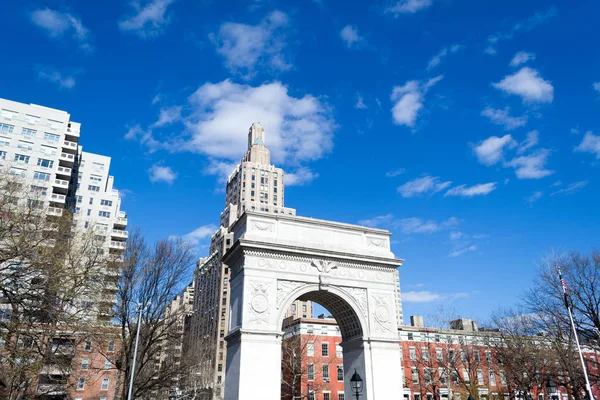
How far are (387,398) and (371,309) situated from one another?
198 inches

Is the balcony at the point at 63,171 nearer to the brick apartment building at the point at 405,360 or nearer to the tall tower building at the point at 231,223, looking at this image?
the tall tower building at the point at 231,223

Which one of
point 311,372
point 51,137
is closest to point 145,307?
point 311,372

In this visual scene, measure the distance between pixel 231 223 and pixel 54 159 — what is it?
38.6m

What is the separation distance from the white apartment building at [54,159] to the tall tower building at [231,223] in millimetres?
23744

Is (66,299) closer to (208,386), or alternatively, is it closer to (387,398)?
(387,398)

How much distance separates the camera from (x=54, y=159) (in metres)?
59.6

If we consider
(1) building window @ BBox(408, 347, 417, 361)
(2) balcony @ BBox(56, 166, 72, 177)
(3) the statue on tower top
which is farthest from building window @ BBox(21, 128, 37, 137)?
(1) building window @ BBox(408, 347, 417, 361)

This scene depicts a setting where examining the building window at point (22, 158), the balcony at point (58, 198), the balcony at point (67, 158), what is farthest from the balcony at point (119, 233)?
the building window at point (22, 158)

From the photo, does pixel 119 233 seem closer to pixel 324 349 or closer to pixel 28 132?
pixel 28 132

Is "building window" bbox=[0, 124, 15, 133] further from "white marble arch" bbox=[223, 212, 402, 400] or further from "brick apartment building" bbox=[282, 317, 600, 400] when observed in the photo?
"white marble arch" bbox=[223, 212, 402, 400]

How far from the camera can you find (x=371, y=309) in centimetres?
2719

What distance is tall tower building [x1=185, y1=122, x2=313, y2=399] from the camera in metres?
81.8

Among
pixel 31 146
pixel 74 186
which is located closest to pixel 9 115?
pixel 31 146

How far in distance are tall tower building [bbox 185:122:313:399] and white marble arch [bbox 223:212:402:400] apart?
183 ft
